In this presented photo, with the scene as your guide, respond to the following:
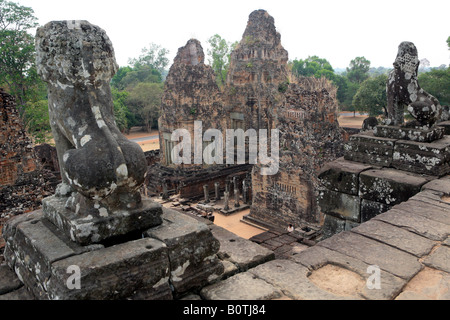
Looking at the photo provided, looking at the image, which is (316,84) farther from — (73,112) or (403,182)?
(73,112)

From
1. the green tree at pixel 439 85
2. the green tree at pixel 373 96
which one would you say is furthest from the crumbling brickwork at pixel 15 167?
the green tree at pixel 373 96

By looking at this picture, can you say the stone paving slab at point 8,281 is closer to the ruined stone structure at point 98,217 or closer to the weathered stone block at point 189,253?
the ruined stone structure at point 98,217

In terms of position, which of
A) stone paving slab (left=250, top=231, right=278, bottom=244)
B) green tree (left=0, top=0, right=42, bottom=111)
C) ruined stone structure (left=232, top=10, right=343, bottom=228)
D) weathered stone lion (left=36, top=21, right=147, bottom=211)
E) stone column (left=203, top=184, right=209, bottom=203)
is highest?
green tree (left=0, top=0, right=42, bottom=111)

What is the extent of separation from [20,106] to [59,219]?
20.2 metres

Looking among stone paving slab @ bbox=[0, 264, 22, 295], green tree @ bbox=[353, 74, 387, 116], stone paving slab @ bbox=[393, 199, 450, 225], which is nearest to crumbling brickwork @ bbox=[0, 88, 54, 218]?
stone paving slab @ bbox=[0, 264, 22, 295]

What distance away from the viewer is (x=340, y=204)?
14.7 ft

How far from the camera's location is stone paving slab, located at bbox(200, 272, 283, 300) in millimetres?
2143

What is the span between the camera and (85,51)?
2.14 meters

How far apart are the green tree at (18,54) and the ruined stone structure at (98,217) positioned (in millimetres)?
19556

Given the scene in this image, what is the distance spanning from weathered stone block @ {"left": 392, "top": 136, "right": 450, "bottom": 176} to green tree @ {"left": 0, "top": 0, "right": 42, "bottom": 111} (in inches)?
781

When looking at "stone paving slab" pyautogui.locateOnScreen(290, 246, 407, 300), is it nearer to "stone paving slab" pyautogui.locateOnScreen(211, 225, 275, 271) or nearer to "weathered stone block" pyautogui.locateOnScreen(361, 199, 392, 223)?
"stone paving slab" pyautogui.locateOnScreen(211, 225, 275, 271)

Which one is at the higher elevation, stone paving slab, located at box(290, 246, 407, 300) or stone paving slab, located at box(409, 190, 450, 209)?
stone paving slab, located at box(409, 190, 450, 209)

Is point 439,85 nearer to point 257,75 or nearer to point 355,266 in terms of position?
point 257,75

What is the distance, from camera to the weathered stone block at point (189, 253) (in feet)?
7.16
